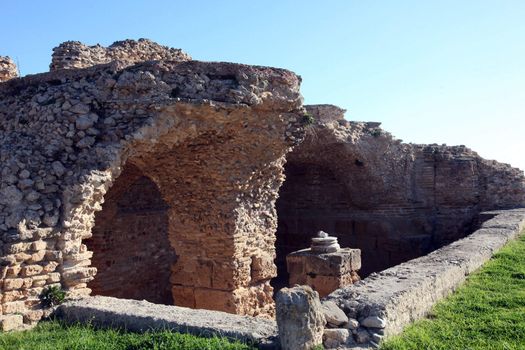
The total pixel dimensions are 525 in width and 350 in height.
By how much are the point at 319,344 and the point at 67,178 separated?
11.3 ft

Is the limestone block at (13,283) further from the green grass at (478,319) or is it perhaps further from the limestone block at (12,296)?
the green grass at (478,319)

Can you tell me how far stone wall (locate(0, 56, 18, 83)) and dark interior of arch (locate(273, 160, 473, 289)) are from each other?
7.25 metres

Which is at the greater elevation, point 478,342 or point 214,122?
point 214,122

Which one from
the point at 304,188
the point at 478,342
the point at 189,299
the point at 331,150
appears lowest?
the point at 189,299

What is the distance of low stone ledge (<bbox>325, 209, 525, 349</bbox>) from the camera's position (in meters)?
4.07

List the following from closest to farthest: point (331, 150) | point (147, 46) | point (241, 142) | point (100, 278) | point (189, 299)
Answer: point (241, 142)
point (189, 299)
point (100, 278)
point (147, 46)
point (331, 150)

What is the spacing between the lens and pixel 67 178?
5.77 metres

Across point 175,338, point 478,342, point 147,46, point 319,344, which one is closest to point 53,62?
point 147,46

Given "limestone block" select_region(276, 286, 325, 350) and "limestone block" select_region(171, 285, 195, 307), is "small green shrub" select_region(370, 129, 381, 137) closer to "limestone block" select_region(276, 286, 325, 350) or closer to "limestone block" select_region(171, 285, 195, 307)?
"limestone block" select_region(171, 285, 195, 307)

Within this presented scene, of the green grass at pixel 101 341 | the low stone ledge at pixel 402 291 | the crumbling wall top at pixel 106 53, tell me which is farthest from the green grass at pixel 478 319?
the crumbling wall top at pixel 106 53

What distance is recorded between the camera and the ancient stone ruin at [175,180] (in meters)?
5.58

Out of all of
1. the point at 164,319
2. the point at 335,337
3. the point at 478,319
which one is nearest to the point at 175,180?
the point at 164,319

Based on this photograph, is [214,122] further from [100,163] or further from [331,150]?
[331,150]

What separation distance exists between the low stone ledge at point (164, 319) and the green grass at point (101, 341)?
0.12m
